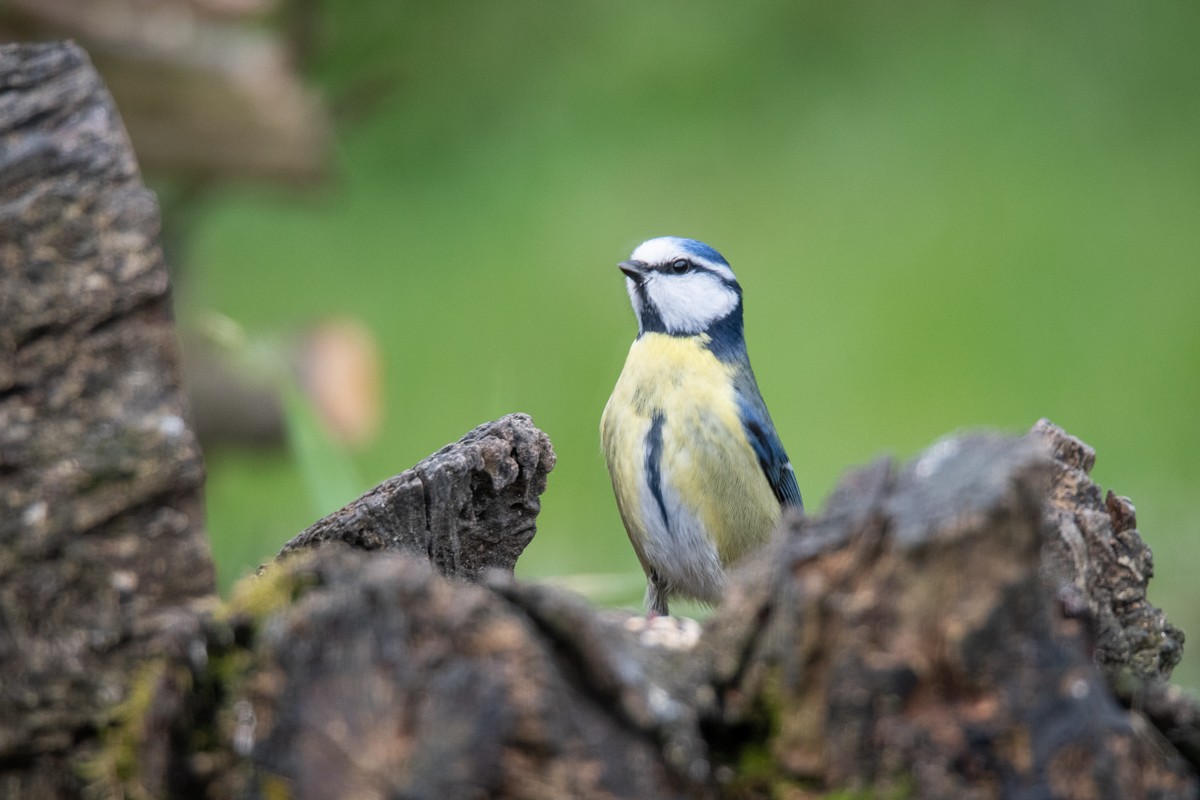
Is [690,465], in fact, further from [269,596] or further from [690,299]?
[269,596]

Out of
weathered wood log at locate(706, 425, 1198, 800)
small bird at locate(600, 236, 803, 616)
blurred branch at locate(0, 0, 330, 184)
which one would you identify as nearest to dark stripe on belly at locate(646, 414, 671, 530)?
small bird at locate(600, 236, 803, 616)

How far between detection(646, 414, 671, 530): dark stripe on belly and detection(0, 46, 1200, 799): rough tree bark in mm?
813

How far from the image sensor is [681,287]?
1.91 metres

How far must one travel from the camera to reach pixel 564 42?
204 inches

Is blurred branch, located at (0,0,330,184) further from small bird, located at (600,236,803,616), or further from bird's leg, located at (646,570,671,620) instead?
bird's leg, located at (646,570,671,620)

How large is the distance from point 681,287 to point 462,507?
0.89 meters

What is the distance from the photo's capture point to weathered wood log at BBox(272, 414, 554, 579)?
1.04 meters

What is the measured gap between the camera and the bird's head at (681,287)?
6.17 feet

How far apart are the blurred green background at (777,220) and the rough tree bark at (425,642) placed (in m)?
2.53

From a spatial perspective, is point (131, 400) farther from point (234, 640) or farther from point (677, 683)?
point (677, 683)

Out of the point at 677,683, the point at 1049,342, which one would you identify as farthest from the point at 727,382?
the point at 1049,342

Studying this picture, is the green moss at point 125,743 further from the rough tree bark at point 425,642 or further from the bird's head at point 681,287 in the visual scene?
the bird's head at point 681,287

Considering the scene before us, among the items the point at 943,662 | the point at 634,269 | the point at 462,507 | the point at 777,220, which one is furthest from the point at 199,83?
the point at 943,662

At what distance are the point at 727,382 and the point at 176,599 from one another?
1.04 m
